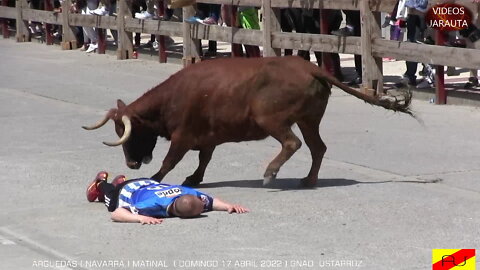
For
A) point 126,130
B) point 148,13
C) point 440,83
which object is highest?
point 126,130

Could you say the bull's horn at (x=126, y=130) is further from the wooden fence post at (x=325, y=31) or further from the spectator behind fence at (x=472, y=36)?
the wooden fence post at (x=325, y=31)

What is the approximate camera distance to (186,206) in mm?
7711

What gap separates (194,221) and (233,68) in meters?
1.60

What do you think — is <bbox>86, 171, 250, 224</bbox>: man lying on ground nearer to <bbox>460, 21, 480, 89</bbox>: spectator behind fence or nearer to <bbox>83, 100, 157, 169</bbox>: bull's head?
<bbox>83, 100, 157, 169</bbox>: bull's head

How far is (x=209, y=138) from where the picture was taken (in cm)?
885

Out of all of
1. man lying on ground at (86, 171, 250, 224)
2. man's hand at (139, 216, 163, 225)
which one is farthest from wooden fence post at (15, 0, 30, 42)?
man's hand at (139, 216, 163, 225)

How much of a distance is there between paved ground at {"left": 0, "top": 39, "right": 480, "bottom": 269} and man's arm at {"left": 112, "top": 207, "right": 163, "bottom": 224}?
2.3 inches

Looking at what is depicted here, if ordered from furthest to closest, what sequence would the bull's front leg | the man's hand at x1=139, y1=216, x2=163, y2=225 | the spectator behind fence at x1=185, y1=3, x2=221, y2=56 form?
the spectator behind fence at x1=185, y1=3, x2=221, y2=56 < the bull's front leg < the man's hand at x1=139, y1=216, x2=163, y2=225

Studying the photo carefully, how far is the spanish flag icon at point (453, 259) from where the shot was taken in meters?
6.36

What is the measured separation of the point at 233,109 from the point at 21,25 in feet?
50.0

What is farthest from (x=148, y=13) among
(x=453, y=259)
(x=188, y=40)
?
(x=453, y=259)

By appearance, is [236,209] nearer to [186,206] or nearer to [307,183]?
[186,206]

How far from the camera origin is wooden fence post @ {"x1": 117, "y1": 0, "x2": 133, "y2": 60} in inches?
754

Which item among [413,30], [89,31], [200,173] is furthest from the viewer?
[89,31]
